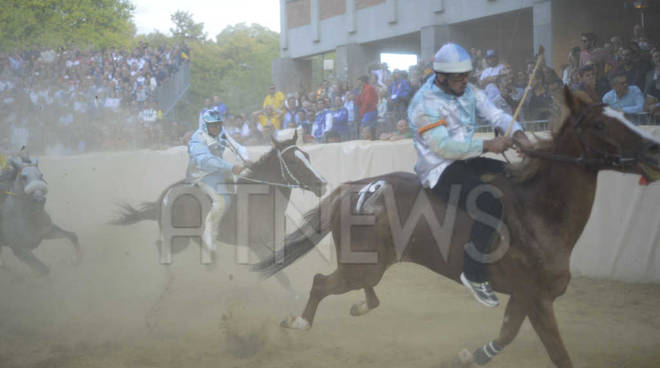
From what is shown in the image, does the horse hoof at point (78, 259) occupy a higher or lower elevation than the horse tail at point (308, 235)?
lower

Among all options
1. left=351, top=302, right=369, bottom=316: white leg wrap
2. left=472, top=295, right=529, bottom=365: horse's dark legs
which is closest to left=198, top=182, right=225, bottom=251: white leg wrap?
left=351, top=302, right=369, bottom=316: white leg wrap

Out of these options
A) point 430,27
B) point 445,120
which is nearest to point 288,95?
point 430,27

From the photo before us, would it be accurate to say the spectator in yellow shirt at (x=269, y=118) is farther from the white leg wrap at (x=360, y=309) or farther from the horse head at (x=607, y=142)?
the horse head at (x=607, y=142)

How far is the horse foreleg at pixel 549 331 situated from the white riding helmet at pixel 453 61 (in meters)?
1.75

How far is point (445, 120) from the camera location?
4668mm

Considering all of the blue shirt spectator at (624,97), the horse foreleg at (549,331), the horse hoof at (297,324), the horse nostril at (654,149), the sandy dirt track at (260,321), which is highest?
the blue shirt spectator at (624,97)

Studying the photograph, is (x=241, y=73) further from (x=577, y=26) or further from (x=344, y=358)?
(x=344, y=358)

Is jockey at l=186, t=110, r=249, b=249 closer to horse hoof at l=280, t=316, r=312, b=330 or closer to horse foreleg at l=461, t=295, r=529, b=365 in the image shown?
horse hoof at l=280, t=316, r=312, b=330

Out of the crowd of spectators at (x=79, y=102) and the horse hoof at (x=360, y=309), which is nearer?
the horse hoof at (x=360, y=309)

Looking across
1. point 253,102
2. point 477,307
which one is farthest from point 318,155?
point 253,102

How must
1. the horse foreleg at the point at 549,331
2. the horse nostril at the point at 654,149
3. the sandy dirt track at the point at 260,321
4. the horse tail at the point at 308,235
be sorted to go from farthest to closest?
the horse tail at the point at 308,235 < the sandy dirt track at the point at 260,321 < the horse foreleg at the point at 549,331 < the horse nostril at the point at 654,149

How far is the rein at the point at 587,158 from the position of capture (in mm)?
3928

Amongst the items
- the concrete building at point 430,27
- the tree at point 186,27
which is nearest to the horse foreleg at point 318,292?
the concrete building at point 430,27

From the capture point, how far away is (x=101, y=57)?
73.0ft
